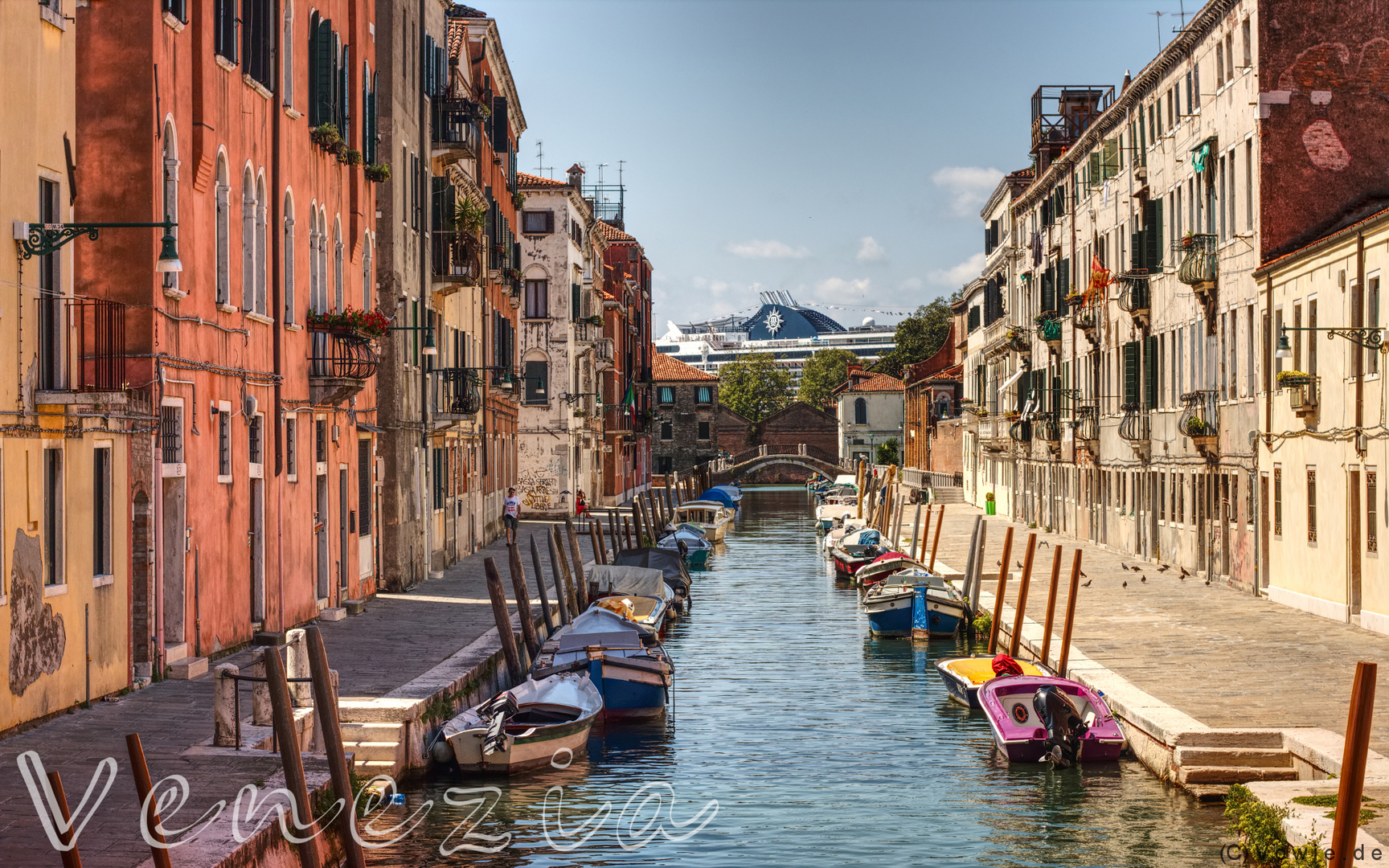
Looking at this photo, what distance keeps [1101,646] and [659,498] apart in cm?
4308

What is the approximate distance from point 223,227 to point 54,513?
5.70 meters

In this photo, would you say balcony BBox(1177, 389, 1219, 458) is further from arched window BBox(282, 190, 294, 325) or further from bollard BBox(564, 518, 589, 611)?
arched window BBox(282, 190, 294, 325)

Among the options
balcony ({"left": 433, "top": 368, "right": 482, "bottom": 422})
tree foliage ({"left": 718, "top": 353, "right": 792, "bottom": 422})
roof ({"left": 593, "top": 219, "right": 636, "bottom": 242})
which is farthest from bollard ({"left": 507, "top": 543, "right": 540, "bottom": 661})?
tree foliage ({"left": 718, "top": 353, "right": 792, "bottom": 422})

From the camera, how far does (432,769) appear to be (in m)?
16.1

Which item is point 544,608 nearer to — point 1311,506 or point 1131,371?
point 1311,506

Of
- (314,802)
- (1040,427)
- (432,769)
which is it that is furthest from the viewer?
(1040,427)

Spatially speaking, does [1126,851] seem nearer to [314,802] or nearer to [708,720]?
[314,802]

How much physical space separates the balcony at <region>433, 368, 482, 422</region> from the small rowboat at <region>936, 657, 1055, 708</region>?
13.6 m

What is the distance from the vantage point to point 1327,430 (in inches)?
952

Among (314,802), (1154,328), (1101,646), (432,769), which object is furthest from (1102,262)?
(314,802)

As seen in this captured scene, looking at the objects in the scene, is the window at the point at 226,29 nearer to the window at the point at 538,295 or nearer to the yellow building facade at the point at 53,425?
the yellow building facade at the point at 53,425

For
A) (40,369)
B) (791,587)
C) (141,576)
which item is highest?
(40,369)

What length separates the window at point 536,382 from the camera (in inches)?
2238

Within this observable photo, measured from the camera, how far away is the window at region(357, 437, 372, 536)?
86.7ft
